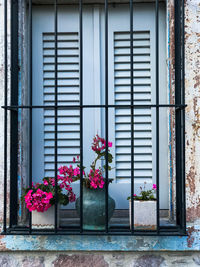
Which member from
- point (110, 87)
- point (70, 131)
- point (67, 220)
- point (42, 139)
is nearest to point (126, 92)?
point (110, 87)

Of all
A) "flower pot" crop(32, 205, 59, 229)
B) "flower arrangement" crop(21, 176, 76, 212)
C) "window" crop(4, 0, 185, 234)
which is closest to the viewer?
"flower arrangement" crop(21, 176, 76, 212)

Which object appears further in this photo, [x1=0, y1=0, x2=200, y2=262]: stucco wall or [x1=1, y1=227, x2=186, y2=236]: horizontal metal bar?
[x1=0, y1=0, x2=200, y2=262]: stucco wall

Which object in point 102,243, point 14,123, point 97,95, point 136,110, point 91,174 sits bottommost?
point 102,243

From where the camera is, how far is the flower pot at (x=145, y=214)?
2.36m

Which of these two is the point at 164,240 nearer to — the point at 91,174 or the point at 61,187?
the point at 91,174

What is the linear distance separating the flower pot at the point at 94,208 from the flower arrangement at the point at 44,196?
0.42 feet

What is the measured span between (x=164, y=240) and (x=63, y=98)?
1.23 meters

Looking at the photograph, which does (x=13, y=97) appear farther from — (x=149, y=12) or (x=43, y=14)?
(x=149, y=12)

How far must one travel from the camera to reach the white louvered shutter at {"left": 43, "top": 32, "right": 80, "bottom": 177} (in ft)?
8.84

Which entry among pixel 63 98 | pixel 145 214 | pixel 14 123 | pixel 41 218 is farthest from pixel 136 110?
pixel 41 218

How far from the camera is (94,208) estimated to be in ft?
7.72

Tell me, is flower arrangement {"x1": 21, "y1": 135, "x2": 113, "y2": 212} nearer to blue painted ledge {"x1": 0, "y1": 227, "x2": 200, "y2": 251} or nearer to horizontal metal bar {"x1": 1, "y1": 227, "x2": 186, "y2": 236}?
horizontal metal bar {"x1": 1, "y1": 227, "x2": 186, "y2": 236}

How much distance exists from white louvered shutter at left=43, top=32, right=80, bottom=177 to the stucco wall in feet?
1.13

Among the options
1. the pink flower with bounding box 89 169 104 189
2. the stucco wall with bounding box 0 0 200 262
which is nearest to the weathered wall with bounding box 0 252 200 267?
the stucco wall with bounding box 0 0 200 262
